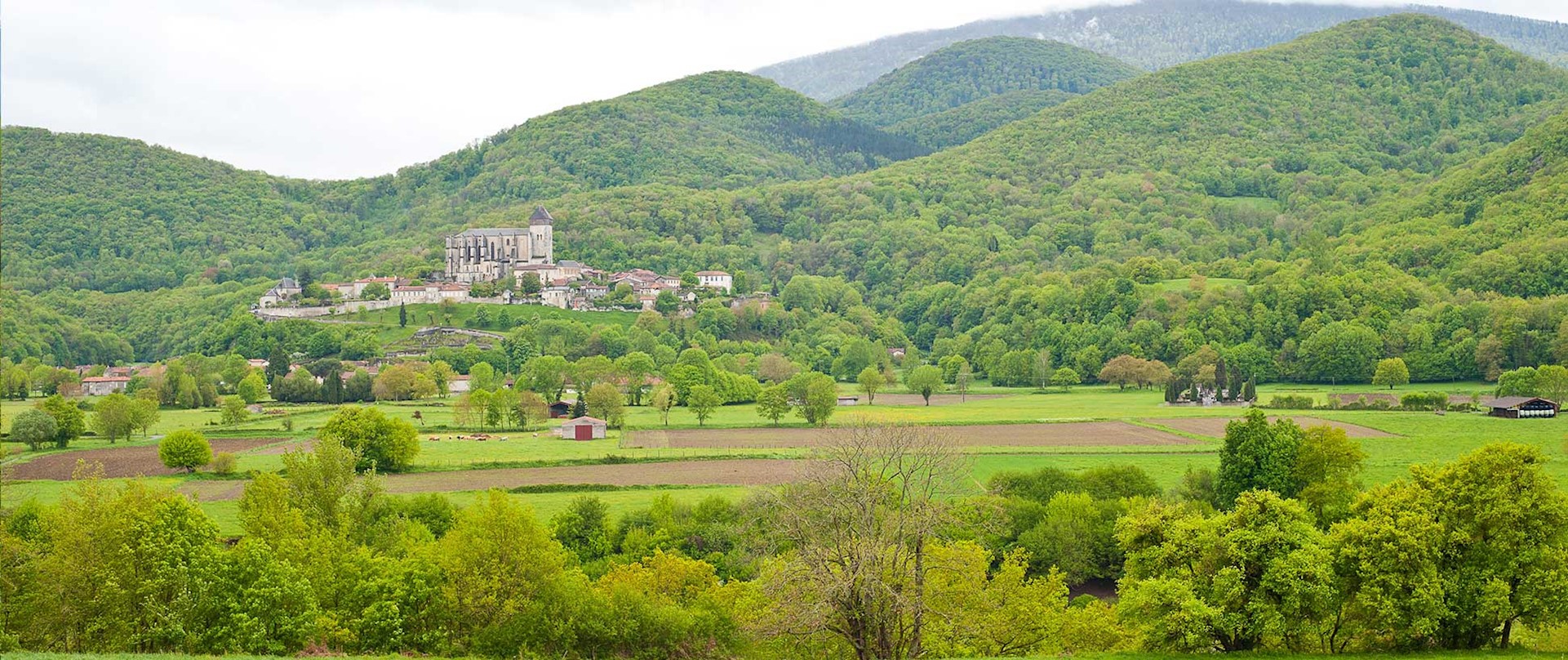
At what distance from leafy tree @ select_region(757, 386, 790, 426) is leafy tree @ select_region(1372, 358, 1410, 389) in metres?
38.8

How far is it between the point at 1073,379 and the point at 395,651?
75324mm

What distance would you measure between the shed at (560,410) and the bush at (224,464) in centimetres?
2450

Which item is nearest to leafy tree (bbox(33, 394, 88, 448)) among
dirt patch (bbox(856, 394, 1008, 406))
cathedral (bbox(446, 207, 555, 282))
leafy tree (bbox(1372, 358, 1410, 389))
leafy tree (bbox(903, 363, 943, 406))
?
dirt patch (bbox(856, 394, 1008, 406))

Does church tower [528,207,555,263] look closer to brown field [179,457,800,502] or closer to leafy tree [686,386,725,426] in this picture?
leafy tree [686,386,725,426]

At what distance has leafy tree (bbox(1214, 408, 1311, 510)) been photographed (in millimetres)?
44812

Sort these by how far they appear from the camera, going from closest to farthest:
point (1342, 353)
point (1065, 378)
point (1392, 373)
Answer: point (1392, 373), point (1342, 353), point (1065, 378)

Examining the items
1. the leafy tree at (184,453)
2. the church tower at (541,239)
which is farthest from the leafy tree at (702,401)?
the church tower at (541,239)

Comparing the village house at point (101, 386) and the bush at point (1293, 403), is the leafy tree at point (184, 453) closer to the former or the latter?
the village house at point (101, 386)

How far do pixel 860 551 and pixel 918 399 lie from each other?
67.2 metres

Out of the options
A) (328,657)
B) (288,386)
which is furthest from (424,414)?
(328,657)

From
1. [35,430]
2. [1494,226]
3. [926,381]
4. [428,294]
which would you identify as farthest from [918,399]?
[428,294]

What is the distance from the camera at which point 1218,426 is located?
6856 centimetres

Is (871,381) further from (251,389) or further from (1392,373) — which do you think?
(251,389)

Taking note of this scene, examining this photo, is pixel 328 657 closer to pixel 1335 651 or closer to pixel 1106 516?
pixel 1335 651
